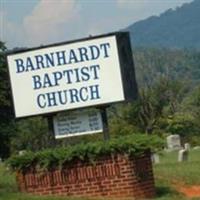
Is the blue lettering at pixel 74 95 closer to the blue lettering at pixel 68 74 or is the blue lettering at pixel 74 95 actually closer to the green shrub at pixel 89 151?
the blue lettering at pixel 68 74

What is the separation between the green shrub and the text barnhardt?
110cm

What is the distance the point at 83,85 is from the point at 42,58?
111 centimetres

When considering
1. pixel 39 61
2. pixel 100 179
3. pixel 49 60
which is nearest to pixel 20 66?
pixel 39 61

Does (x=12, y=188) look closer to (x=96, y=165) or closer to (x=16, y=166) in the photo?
(x=16, y=166)

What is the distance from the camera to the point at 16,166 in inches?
642

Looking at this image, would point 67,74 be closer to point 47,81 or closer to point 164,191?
point 47,81

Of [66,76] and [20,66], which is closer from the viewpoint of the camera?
[66,76]

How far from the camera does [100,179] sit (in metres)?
15.7

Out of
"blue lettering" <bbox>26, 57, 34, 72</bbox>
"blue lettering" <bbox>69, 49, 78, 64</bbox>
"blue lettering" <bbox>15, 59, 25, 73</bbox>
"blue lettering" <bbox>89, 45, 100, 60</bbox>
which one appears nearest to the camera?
"blue lettering" <bbox>89, 45, 100, 60</bbox>

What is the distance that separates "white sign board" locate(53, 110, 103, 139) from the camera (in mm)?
16312

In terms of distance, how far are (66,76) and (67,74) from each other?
47 millimetres

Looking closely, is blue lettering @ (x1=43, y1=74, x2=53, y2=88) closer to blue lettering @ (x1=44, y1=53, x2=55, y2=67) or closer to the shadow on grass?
blue lettering @ (x1=44, y1=53, x2=55, y2=67)

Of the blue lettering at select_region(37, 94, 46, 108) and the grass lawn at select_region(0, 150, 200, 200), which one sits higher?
the blue lettering at select_region(37, 94, 46, 108)

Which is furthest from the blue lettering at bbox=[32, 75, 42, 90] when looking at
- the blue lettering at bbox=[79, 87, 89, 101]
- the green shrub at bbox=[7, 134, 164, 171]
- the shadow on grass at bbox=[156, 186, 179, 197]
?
the shadow on grass at bbox=[156, 186, 179, 197]
